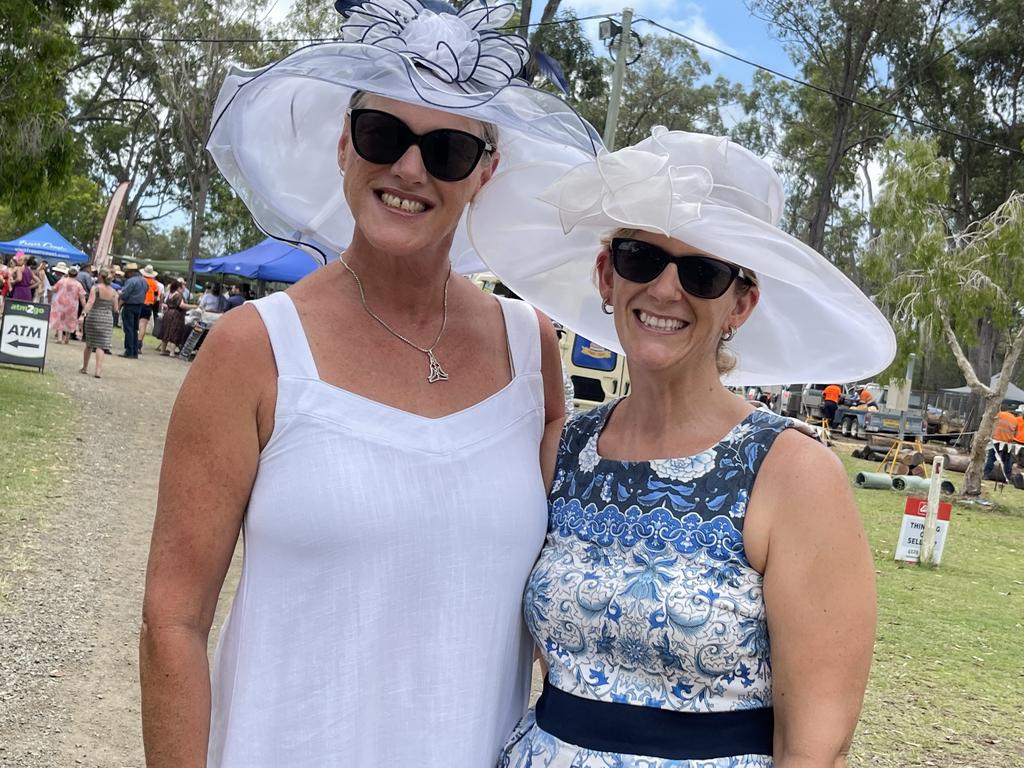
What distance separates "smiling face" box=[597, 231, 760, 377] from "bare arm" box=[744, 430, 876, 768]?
0.38m

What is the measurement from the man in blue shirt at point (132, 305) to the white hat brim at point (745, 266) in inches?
829

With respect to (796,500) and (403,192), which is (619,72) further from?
(796,500)

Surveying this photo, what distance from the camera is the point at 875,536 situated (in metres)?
13.1

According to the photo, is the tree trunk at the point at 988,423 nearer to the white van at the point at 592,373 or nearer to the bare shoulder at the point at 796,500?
the white van at the point at 592,373

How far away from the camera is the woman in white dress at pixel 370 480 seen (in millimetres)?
1907

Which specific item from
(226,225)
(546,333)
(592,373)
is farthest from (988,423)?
(226,225)

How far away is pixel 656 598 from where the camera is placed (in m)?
1.96

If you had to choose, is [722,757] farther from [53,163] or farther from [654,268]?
[53,163]

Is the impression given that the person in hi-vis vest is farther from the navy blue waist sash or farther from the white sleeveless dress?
the white sleeveless dress

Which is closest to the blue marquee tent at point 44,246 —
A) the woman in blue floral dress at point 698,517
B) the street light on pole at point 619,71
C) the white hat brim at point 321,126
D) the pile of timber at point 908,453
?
the street light on pole at point 619,71

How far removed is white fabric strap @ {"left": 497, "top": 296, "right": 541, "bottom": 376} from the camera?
2.38 meters

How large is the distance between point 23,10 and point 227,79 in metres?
11.5

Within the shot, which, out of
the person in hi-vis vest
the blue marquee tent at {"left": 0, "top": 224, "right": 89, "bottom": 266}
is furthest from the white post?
the blue marquee tent at {"left": 0, "top": 224, "right": 89, "bottom": 266}

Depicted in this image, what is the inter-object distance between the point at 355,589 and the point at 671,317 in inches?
30.8
